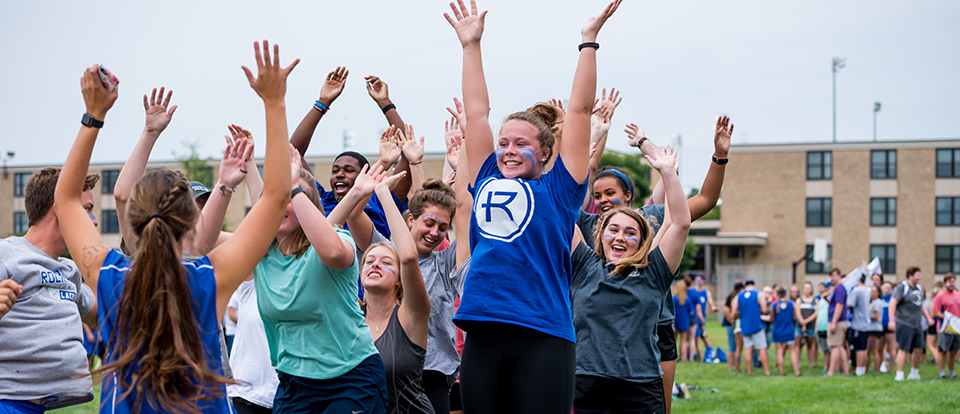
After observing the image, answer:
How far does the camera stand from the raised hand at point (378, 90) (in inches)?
250

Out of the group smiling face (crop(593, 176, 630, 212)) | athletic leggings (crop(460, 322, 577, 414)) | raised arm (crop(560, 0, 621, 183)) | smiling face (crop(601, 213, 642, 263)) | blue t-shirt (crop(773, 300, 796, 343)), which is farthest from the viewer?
blue t-shirt (crop(773, 300, 796, 343))

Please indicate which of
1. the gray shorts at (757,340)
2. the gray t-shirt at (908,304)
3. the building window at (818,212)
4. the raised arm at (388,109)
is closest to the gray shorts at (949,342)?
the gray t-shirt at (908,304)

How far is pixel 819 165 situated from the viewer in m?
48.1

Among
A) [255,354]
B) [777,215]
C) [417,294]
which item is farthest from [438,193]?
[777,215]

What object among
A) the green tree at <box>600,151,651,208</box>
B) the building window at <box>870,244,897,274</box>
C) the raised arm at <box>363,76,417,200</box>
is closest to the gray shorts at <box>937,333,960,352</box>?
the raised arm at <box>363,76,417,200</box>

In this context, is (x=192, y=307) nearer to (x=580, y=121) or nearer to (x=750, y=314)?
(x=580, y=121)

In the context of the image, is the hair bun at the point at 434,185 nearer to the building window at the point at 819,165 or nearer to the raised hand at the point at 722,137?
the raised hand at the point at 722,137

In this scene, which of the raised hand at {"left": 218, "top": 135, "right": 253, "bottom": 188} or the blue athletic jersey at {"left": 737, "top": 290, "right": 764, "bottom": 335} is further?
the blue athletic jersey at {"left": 737, "top": 290, "right": 764, "bottom": 335}

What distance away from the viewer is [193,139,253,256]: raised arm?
323 cm

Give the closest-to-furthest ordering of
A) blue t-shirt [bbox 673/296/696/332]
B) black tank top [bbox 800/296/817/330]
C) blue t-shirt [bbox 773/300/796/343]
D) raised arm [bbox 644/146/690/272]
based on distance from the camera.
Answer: raised arm [bbox 644/146/690/272]
blue t-shirt [bbox 773/300/796/343]
blue t-shirt [bbox 673/296/696/332]
black tank top [bbox 800/296/817/330]

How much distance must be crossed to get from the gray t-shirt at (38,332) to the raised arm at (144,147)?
20.8 inches

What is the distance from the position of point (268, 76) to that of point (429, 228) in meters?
2.46

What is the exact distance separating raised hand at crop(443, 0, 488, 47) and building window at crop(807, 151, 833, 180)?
Answer: 162 ft

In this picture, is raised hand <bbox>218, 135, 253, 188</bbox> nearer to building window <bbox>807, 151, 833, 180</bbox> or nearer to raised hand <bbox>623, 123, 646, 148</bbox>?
raised hand <bbox>623, 123, 646, 148</bbox>
